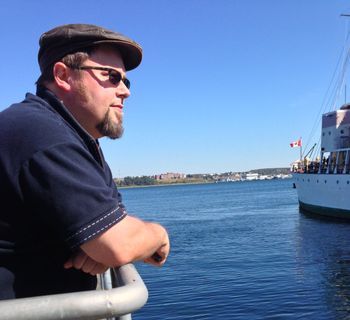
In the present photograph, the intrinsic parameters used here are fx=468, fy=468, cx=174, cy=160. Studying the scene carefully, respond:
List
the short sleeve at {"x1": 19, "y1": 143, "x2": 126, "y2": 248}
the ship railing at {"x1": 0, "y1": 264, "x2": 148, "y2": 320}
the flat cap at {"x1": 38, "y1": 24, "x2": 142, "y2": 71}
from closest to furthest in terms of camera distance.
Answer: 1. the ship railing at {"x1": 0, "y1": 264, "x2": 148, "y2": 320}
2. the short sleeve at {"x1": 19, "y1": 143, "x2": 126, "y2": 248}
3. the flat cap at {"x1": 38, "y1": 24, "x2": 142, "y2": 71}

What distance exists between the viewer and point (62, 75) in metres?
2.21

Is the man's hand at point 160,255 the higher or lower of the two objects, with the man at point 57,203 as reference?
lower

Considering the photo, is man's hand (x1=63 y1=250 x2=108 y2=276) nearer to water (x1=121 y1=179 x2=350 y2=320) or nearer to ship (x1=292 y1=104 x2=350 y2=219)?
water (x1=121 y1=179 x2=350 y2=320)

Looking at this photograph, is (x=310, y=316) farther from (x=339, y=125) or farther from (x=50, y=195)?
(x=339, y=125)

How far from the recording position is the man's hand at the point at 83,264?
6.10ft

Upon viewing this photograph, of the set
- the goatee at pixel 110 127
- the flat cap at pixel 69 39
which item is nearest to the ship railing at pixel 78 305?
the goatee at pixel 110 127

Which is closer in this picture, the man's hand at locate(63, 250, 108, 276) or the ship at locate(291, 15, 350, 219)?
the man's hand at locate(63, 250, 108, 276)

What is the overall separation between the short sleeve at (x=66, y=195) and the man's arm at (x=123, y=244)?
0.05m

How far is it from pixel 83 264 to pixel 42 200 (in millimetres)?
363

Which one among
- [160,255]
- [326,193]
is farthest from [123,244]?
[326,193]

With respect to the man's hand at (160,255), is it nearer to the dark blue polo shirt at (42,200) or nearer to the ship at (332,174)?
the dark blue polo shirt at (42,200)

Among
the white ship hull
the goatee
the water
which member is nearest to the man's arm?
the goatee

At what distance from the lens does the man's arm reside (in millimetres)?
1771

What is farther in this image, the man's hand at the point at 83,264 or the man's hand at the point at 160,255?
the man's hand at the point at 160,255
